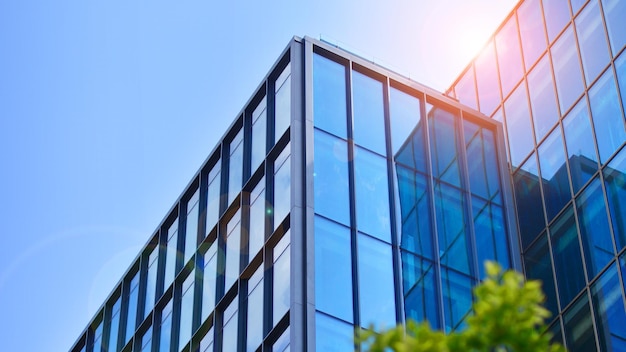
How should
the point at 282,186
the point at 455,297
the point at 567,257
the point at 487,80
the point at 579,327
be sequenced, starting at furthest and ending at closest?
the point at 487,80, the point at 567,257, the point at 455,297, the point at 282,186, the point at 579,327

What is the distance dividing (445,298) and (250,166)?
7.59 metres

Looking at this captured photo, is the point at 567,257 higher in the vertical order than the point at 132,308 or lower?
lower

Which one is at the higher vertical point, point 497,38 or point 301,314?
point 497,38

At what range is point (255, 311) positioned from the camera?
30.4 m

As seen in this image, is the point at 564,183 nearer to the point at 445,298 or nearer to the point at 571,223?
the point at 571,223

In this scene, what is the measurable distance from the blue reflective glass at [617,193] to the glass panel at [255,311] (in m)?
9.77

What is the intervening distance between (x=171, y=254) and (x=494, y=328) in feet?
99.2

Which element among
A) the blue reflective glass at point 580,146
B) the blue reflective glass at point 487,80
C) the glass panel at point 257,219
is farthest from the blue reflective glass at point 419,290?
the blue reflective glass at point 487,80

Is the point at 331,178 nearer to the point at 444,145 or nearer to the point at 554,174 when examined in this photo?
the point at 444,145

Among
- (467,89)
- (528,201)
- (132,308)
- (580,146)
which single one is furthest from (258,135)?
(132,308)

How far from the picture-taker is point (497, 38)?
125 ft

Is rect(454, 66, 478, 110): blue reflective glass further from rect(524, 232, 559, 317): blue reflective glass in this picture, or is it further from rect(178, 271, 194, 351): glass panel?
rect(178, 271, 194, 351): glass panel

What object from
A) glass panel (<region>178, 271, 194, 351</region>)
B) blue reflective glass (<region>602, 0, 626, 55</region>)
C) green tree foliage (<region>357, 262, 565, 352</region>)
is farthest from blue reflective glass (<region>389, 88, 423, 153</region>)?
green tree foliage (<region>357, 262, 565, 352</region>)

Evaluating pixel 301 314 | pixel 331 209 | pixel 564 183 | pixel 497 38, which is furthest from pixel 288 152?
pixel 497 38
